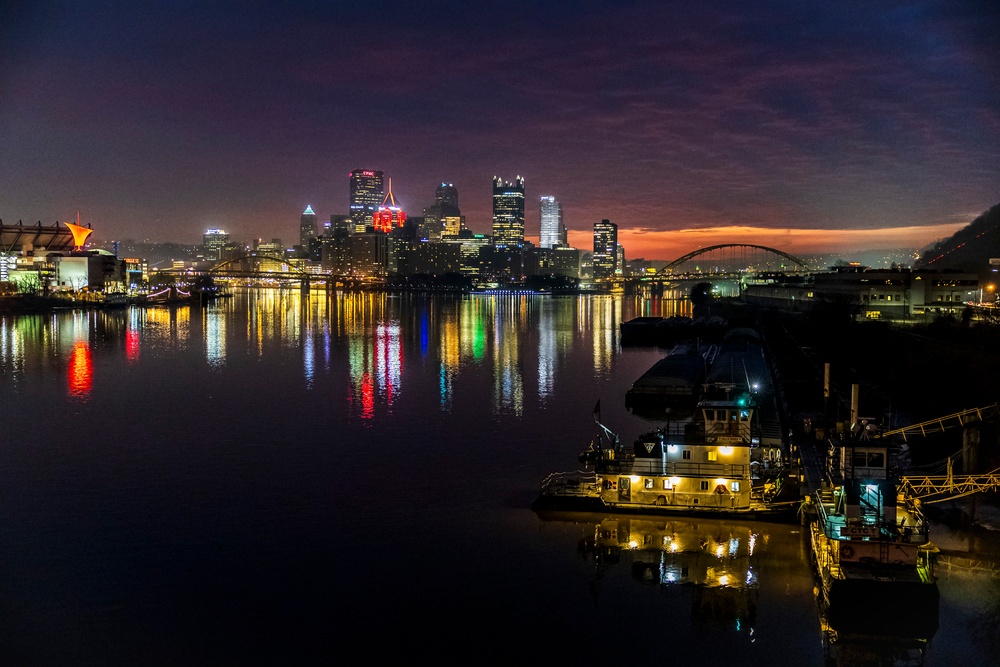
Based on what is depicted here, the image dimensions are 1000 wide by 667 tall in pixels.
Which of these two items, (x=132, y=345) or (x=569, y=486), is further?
(x=132, y=345)

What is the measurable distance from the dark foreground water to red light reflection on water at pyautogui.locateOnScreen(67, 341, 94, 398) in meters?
3.91

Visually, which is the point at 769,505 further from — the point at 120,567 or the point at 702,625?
the point at 120,567

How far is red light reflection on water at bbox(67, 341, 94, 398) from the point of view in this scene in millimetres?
34025

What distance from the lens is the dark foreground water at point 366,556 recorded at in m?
11.9

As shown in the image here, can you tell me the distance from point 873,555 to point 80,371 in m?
37.8

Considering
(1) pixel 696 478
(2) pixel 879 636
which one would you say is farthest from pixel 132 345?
(2) pixel 879 636

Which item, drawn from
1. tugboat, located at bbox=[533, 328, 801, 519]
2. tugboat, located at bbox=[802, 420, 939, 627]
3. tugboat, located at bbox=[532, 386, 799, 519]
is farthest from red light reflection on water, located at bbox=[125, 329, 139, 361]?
tugboat, located at bbox=[802, 420, 939, 627]

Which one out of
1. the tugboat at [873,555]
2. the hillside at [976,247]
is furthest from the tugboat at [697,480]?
the hillside at [976,247]

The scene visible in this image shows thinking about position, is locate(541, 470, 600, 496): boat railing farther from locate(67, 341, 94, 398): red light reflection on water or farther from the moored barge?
locate(67, 341, 94, 398): red light reflection on water

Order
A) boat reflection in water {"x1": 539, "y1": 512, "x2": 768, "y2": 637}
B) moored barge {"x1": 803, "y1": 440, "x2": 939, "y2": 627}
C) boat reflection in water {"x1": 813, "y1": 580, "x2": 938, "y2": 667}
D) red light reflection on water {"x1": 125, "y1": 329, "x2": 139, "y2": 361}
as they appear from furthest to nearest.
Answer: red light reflection on water {"x1": 125, "y1": 329, "x2": 139, "y2": 361} → boat reflection in water {"x1": 539, "y1": 512, "x2": 768, "y2": 637} → moored barge {"x1": 803, "y1": 440, "x2": 939, "y2": 627} → boat reflection in water {"x1": 813, "y1": 580, "x2": 938, "y2": 667}

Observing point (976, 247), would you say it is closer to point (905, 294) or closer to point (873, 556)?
point (905, 294)

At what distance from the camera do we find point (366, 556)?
15.0 m

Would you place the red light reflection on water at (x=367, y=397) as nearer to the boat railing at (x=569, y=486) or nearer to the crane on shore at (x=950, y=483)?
the boat railing at (x=569, y=486)

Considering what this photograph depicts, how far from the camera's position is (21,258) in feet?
357
